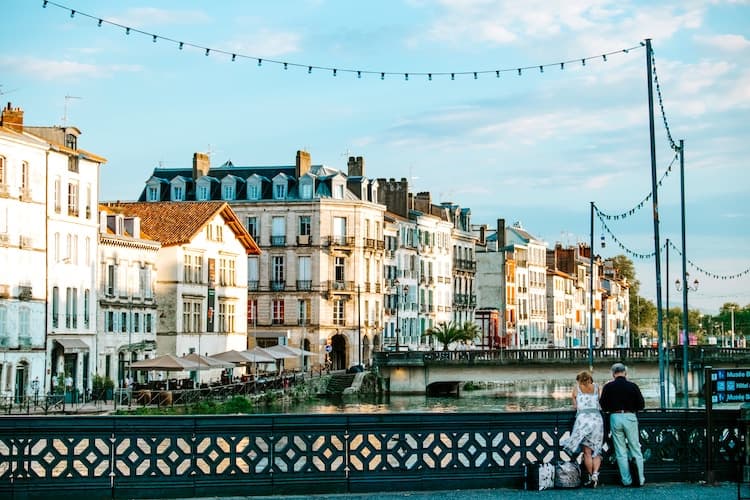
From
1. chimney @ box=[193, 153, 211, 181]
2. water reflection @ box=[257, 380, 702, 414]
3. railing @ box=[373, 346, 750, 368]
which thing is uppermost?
chimney @ box=[193, 153, 211, 181]

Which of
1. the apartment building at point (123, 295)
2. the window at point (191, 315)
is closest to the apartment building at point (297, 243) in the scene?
the window at point (191, 315)

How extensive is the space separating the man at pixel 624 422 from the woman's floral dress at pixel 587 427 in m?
0.26

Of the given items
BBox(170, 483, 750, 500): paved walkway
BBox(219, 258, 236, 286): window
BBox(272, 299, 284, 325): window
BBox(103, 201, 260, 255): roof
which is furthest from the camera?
BBox(272, 299, 284, 325): window

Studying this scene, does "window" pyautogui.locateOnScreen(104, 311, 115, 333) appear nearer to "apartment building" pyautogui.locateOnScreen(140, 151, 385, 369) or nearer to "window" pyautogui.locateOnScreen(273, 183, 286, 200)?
"apartment building" pyautogui.locateOnScreen(140, 151, 385, 369)

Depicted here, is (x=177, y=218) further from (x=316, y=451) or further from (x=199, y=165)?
(x=316, y=451)

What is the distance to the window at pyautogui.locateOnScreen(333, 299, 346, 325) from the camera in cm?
9519

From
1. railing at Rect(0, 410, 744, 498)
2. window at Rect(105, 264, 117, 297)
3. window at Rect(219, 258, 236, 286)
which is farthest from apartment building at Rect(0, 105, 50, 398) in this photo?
railing at Rect(0, 410, 744, 498)

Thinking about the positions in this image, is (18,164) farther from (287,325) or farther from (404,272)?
(404,272)

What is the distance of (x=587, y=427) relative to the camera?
2222 centimetres

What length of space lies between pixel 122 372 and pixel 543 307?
78.4 meters

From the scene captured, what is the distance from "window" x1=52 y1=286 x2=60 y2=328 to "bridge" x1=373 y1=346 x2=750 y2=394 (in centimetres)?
2518

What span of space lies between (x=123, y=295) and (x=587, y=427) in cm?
5073

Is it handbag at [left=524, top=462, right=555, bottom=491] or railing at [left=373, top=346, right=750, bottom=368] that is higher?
railing at [left=373, top=346, right=750, bottom=368]

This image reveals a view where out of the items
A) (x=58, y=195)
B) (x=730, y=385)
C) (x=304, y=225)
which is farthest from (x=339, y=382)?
(x=730, y=385)
